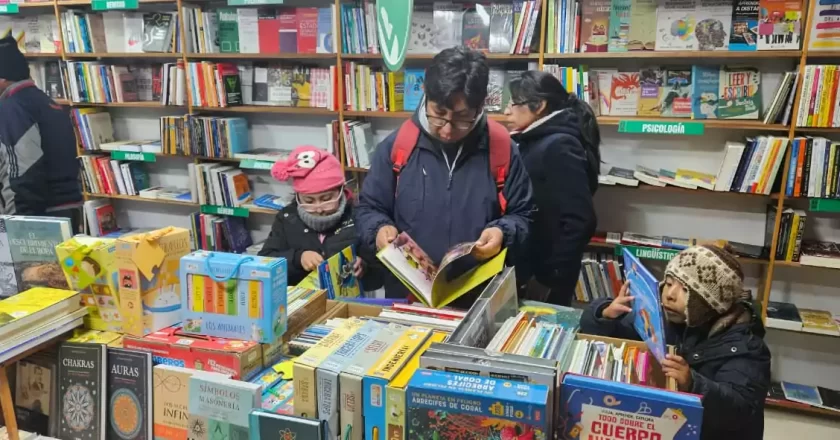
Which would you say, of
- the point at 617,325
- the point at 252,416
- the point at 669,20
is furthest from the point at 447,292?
the point at 669,20

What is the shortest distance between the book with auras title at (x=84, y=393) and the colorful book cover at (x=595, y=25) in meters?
2.75

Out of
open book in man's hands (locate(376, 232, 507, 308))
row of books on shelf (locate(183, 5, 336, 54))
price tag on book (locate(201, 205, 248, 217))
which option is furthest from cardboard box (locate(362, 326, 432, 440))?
price tag on book (locate(201, 205, 248, 217))

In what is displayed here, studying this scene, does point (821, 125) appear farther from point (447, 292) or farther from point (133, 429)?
point (133, 429)

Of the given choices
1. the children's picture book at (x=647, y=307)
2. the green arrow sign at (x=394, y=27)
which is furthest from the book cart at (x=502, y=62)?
the children's picture book at (x=647, y=307)

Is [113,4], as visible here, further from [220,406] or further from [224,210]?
[220,406]

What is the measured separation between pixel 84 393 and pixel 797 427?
3.26m

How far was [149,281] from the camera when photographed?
4.88ft

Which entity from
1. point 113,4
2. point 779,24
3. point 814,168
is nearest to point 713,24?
point 779,24

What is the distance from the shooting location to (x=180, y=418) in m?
1.33

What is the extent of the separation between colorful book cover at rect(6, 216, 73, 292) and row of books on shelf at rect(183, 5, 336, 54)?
2347 mm

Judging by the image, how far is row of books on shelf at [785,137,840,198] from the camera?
290cm

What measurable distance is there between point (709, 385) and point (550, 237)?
50.5 inches

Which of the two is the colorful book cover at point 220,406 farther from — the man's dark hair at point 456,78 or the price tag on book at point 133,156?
the price tag on book at point 133,156

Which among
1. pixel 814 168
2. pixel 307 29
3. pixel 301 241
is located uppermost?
pixel 307 29
